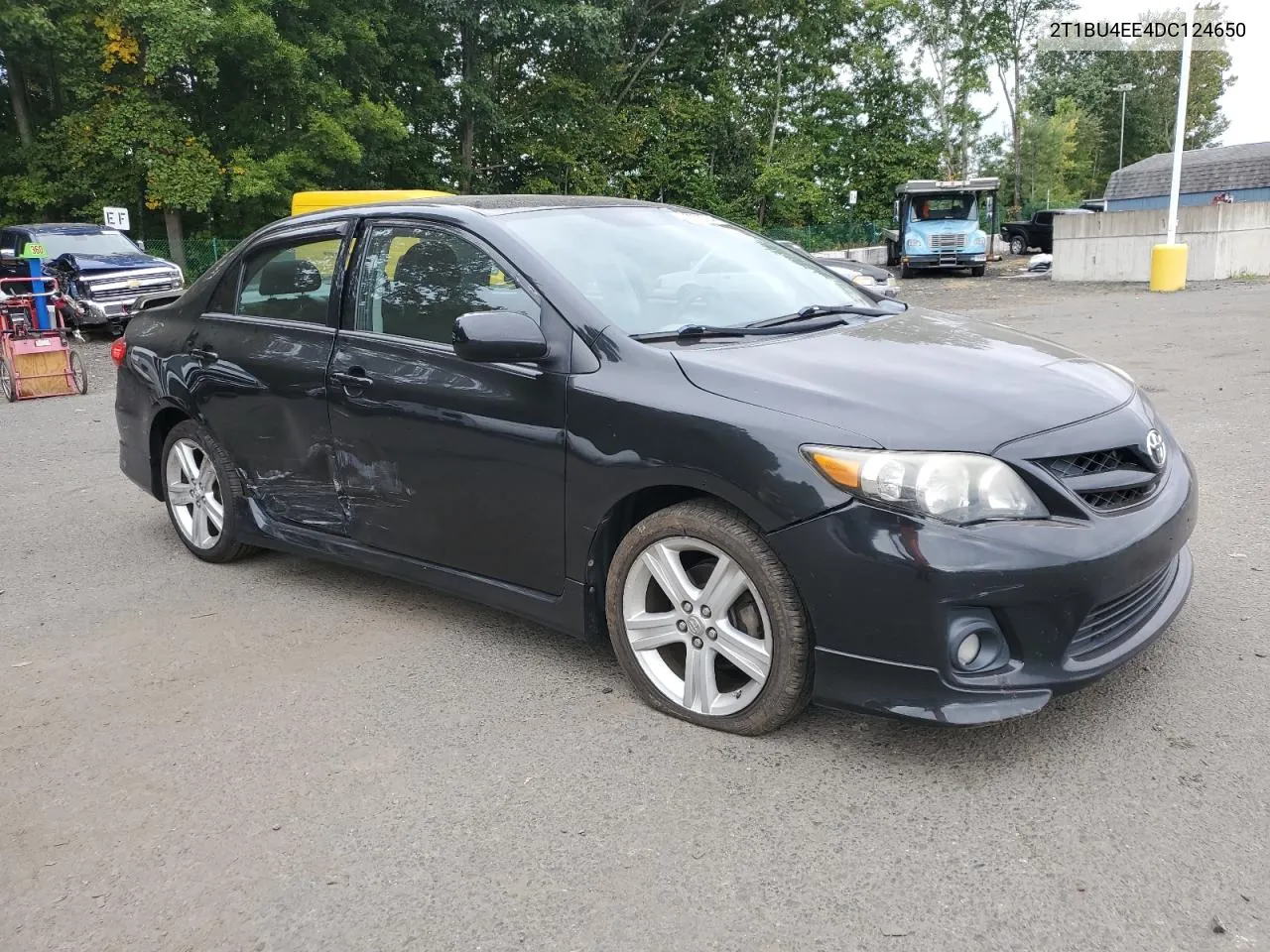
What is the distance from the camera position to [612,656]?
155 inches

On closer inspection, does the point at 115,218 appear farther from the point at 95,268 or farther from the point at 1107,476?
the point at 1107,476

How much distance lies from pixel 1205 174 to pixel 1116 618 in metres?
55.2

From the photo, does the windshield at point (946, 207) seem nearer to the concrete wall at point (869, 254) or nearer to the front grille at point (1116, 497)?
the concrete wall at point (869, 254)

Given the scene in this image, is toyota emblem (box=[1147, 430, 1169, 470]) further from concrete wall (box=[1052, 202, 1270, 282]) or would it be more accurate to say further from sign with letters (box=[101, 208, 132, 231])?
concrete wall (box=[1052, 202, 1270, 282])

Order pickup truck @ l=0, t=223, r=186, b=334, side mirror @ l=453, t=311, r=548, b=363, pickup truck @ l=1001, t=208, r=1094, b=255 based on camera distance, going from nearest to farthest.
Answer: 1. side mirror @ l=453, t=311, r=548, b=363
2. pickup truck @ l=0, t=223, r=186, b=334
3. pickup truck @ l=1001, t=208, r=1094, b=255

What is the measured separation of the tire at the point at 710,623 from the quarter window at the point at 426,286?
0.94m

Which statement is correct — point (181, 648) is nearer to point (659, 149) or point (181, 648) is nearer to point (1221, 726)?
point (1221, 726)

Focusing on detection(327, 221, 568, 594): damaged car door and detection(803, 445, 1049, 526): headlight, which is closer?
detection(803, 445, 1049, 526): headlight

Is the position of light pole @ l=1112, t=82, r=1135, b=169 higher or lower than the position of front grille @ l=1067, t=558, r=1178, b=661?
higher

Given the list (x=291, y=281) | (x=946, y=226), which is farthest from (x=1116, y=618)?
(x=946, y=226)

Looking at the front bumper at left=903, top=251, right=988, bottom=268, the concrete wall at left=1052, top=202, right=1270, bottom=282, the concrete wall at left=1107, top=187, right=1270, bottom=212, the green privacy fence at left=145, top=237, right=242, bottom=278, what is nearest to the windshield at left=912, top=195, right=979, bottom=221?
the front bumper at left=903, top=251, right=988, bottom=268

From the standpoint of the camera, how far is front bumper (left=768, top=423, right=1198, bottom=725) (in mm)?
2771

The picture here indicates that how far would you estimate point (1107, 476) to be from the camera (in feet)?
9.96

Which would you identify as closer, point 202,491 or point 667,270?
point 667,270
